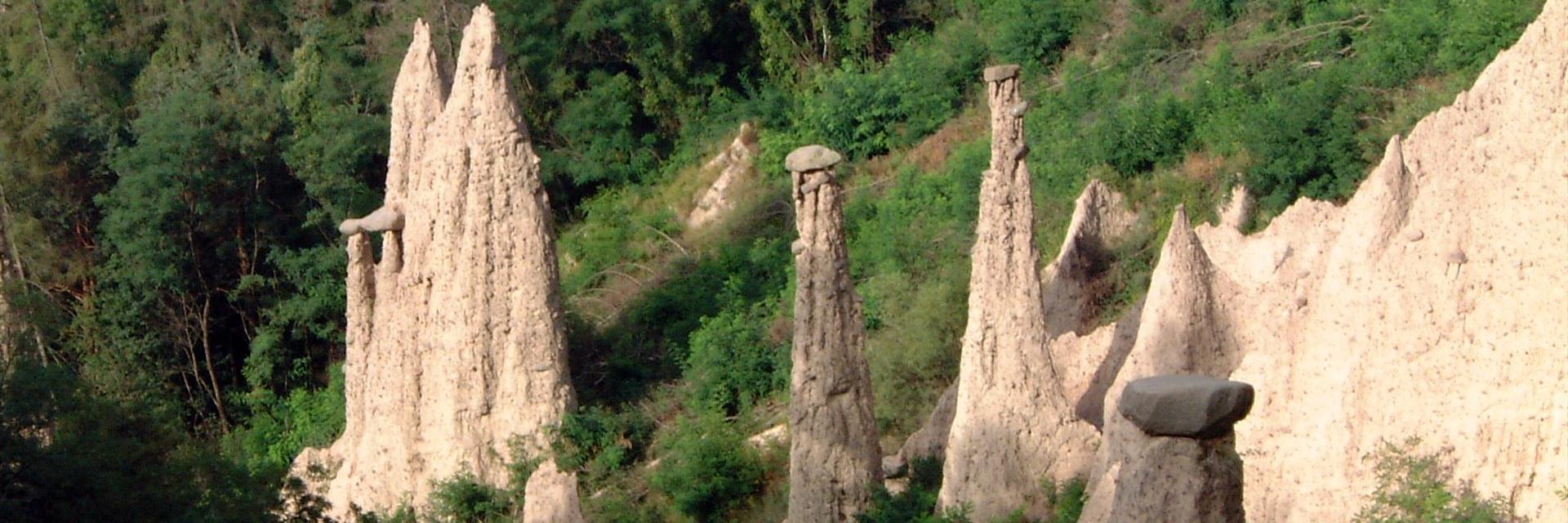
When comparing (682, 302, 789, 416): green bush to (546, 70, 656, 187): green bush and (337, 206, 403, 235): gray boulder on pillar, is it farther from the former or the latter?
(546, 70, 656, 187): green bush

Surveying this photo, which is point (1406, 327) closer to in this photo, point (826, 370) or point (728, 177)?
point (826, 370)

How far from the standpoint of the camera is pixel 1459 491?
571 inches

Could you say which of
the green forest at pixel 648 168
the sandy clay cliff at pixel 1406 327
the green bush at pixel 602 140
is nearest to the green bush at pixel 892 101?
the green forest at pixel 648 168

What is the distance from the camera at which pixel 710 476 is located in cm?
2317

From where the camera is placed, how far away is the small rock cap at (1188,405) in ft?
30.4

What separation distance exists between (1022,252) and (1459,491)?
5.16m

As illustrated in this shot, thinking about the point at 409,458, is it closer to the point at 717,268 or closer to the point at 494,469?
the point at 494,469

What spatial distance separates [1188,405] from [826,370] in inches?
400

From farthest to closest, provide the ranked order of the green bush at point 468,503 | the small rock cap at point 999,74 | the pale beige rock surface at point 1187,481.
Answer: the green bush at point 468,503, the small rock cap at point 999,74, the pale beige rock surface at point 1187,481

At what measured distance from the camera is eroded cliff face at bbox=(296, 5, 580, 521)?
81.5 feet

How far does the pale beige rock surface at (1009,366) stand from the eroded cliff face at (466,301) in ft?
23.8

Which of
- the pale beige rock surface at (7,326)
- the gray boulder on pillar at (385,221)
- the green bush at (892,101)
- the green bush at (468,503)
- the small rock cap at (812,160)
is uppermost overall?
the small rock cap at (812,160)

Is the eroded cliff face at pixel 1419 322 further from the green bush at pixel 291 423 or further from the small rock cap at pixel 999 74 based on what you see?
the green bush at pixel 291 423

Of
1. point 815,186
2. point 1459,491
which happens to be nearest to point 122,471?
point 815,186
